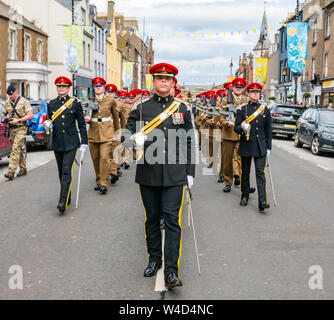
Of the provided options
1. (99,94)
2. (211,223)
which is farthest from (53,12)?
(211,223)

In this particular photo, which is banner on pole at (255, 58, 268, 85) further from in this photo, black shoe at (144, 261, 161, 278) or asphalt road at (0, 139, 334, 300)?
black shoe at (144, 261, 161, 278)

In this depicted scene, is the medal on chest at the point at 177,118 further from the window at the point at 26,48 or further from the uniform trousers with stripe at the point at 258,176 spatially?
the window at the point at 26,48

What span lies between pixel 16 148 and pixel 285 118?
15.5 meters

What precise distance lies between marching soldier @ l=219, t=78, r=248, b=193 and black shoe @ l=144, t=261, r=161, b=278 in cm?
479

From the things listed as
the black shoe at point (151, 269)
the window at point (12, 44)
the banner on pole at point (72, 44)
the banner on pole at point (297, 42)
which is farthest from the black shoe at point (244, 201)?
the window at point (12, 44)

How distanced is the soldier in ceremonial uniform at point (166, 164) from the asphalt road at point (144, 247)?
1.54ft

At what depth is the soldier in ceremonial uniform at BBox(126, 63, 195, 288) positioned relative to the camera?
448cm

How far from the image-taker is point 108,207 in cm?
786

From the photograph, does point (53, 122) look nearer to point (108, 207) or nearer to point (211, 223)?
point (108, 207)

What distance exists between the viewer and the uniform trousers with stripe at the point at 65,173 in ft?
24.2

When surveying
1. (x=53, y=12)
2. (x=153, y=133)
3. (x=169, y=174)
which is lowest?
(x=169, y=174)

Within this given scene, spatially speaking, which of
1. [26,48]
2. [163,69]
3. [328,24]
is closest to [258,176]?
[163,69]

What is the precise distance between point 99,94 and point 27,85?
28914 mm

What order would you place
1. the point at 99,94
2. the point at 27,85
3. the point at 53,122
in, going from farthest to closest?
the point at 27,85
the point at 99,94
the point at 53,122
